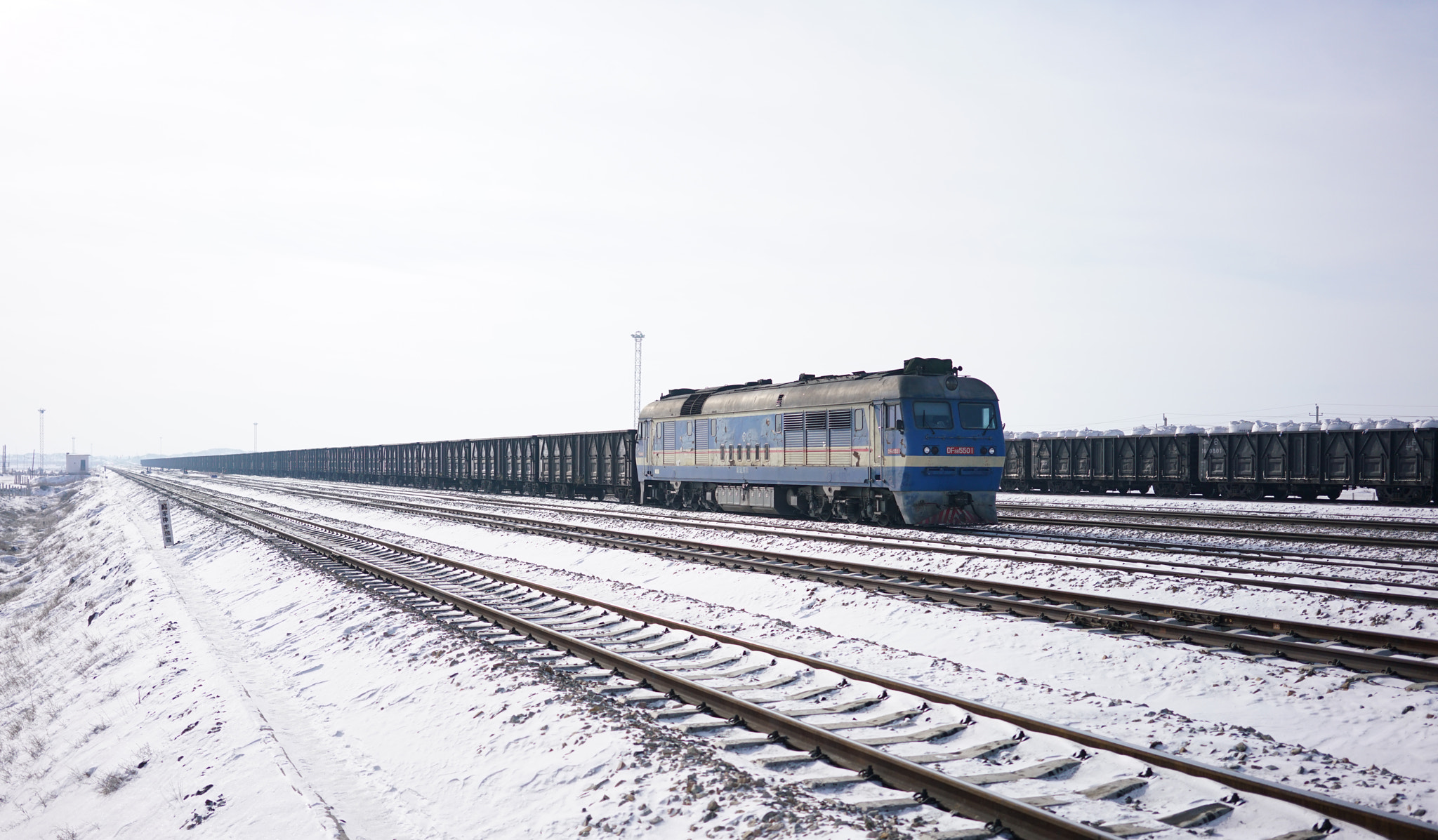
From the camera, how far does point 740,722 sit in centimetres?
761

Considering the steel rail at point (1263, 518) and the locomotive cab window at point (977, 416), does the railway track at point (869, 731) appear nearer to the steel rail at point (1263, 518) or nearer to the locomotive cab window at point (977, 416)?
the locomotive cab window at point (977, 416)

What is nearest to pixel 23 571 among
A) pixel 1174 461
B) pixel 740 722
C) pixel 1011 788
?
pixel 740 722

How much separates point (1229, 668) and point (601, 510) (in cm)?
2494

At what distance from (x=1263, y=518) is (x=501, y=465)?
38.3 meters

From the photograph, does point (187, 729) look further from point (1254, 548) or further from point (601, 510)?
point (601, 510)

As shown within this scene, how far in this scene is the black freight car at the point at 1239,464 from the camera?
2906 centimetres

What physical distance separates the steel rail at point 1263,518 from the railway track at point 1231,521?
0.05ft

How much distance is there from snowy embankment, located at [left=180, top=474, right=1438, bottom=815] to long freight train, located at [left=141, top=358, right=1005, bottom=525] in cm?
724

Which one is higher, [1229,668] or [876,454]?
[876,454]

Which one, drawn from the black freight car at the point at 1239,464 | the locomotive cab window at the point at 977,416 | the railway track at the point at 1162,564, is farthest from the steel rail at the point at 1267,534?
the black freight car at the point at 1239,464

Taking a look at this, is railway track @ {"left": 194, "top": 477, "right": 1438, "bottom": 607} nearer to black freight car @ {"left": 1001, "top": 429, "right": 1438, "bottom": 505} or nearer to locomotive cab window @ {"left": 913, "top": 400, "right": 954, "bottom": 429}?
locomotive cab window @ {"left": 913, "top": 400, "right": 954, "bottom": 429}

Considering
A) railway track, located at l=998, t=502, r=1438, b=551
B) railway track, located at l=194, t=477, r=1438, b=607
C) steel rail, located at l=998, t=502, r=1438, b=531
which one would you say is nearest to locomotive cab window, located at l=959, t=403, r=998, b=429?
railway track, located at l=194, t=477, r=1438, b=607

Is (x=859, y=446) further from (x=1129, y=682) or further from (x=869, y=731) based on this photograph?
(x=869, y=731)

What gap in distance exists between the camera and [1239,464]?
33469 millimetres
